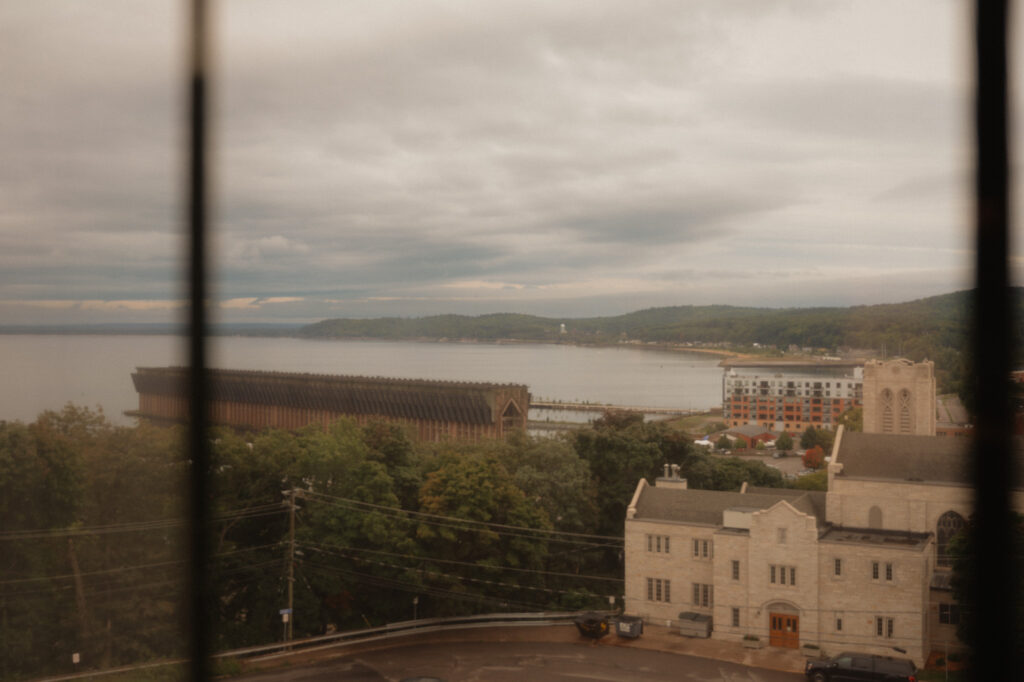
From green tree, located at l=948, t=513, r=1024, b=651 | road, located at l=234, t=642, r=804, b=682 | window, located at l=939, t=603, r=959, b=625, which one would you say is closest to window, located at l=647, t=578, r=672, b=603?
road, located at l=234, t=642, r=804, b=682

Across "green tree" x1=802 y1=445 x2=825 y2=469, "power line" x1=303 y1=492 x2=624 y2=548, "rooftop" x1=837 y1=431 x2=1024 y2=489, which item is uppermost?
"rooftop" x1=837 y1=431 x2=1024 y2=489

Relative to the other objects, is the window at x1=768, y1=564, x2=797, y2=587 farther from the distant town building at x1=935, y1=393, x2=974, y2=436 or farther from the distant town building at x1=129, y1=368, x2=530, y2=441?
the distant town building at x1=129, y1=368, x2=530, y2=441

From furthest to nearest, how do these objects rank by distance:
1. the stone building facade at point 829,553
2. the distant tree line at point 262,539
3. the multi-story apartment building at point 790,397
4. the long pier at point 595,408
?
the long pier at point 595,408
the multi-story apartment building at point 790,397
the stone building facade at point 829,553
the distant tree line at point 262,539

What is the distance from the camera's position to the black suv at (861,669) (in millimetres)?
12508

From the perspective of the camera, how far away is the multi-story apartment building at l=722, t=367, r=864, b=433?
54312 mm

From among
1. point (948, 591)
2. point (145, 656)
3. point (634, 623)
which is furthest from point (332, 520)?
point (948, 591)

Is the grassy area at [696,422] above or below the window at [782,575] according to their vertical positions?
below

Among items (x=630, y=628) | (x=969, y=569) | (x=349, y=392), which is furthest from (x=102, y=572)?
(x=349, y=392)

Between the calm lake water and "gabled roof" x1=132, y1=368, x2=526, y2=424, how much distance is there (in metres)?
1.58

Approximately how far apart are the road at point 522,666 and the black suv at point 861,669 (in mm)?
445

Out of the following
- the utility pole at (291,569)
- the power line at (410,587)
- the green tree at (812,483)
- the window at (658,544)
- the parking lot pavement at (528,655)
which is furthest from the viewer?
the green tree at (812,483)

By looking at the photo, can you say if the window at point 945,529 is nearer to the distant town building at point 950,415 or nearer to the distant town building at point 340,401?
the distant town building at point 950,415

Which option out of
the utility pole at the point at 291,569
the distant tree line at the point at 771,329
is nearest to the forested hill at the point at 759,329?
the distant tree line at the point at 771,329

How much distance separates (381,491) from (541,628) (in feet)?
14.0
